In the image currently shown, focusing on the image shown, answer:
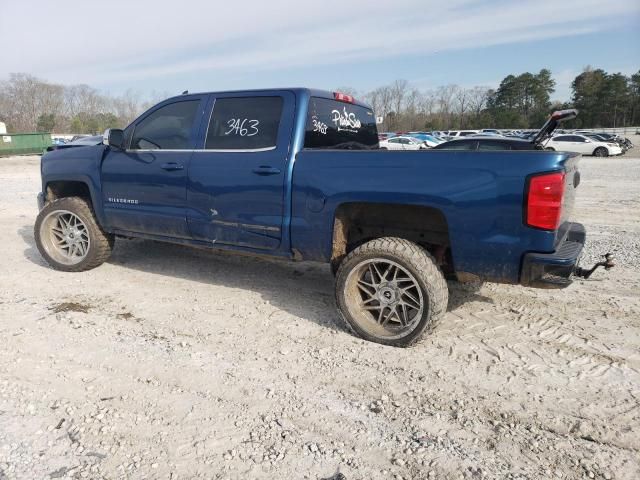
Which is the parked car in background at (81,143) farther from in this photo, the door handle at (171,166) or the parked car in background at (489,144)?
the parked car in background at (489,144)

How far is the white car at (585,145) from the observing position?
96.0ft

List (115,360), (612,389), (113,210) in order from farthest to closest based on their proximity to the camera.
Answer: (113,210) < (115,360) < (612,389)

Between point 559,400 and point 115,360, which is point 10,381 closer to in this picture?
point 115,360

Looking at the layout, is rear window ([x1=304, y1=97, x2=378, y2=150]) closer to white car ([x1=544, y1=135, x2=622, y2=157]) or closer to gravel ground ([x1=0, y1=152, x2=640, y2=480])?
gravel ground ([x1=0, y1=152, x2=640, y2=480])

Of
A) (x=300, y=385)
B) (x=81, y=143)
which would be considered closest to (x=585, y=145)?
(x=81, y=143)

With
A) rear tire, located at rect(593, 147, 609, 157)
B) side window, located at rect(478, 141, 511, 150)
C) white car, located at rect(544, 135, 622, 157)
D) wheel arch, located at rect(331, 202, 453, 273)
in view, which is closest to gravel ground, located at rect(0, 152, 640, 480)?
Answer: wheel arch, located at rect(331, 202, 453, 273)

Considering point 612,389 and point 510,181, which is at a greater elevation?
point 510,181

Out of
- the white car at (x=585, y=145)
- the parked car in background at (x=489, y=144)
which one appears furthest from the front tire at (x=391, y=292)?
the white car at (x=585, y=145)

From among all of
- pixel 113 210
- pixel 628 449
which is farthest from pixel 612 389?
pixel 113 210

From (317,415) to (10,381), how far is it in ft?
6.67

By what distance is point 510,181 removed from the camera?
3.18 metres

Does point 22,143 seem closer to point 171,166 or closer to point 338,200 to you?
point 171,166

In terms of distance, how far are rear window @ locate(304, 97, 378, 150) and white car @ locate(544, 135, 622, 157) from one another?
27.4 m

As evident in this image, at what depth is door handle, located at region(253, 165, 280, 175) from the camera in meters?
4.01
